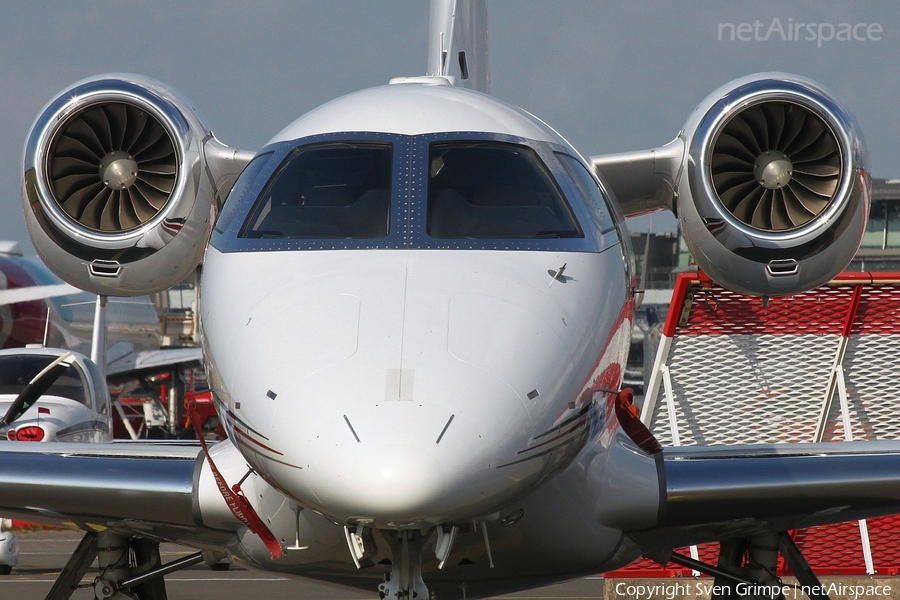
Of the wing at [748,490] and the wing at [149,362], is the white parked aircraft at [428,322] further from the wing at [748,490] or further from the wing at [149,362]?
the wing at [149,362]

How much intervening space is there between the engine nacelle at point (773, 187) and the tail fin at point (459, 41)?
3486mm

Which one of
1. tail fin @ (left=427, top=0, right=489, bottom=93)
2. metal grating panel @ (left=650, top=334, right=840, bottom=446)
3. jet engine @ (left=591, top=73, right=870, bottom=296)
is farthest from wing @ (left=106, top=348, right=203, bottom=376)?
jet engine @ (left=591, top=73, right=870, bottom=296)

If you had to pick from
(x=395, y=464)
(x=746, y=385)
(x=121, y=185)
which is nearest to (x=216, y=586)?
(x=746, y=385)

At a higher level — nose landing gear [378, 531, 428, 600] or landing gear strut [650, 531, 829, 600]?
nose landing gear [378, 531, 428, 600]

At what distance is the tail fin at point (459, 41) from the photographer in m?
10.4

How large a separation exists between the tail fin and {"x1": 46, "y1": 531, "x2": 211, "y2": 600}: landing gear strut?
16.6ft

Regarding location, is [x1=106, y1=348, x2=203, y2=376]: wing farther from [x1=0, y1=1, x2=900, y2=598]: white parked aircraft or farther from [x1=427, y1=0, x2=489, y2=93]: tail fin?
[x1=0, y1=1, x2=900, y2=598]: white parked aircraft

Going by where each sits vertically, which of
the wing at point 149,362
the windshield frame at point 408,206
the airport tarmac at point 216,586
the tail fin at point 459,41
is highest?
the tail fin at point 459,41

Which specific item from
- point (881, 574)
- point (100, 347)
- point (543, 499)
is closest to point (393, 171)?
point (543, 499)

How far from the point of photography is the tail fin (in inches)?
409

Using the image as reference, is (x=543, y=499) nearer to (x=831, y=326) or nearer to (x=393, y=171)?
(x=393, y=171)

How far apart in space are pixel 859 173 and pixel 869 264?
4753 centimetres

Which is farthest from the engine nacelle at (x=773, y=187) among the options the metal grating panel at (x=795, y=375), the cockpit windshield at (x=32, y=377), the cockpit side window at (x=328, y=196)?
the cockpit windshield at (x=32, y=377)

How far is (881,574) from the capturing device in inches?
421
